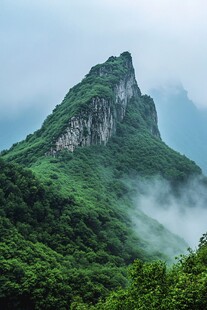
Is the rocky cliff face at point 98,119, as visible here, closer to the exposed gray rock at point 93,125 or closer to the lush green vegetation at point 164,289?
the exposed gray rock at point 93,125

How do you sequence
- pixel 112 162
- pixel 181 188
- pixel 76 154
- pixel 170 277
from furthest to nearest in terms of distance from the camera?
pixel 181 188 < pixel 112 162 < pixel 76 154 < pixel 170 277

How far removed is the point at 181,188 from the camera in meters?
155

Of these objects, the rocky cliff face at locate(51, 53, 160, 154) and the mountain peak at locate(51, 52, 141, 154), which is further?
the mountain peak at locate(51, 52, 141, 154)

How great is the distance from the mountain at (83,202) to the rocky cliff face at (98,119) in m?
0.33

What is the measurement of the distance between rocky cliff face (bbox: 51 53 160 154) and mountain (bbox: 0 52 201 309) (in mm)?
328

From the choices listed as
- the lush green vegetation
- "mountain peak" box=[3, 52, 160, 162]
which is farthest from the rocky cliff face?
the lush green vegetation

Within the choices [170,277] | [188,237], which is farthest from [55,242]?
[188,237]

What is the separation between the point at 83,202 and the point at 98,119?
5504 centimetres

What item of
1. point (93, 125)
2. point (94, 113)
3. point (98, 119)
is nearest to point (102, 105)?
point (94, 113)

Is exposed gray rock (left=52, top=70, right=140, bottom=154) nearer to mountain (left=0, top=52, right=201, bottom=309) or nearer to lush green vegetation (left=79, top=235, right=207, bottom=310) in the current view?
mountain (left=0, top=52, right=201, bottom=309)

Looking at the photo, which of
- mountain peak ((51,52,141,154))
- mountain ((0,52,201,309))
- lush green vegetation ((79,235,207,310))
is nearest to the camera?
lush green vegetation ((79,235,207,310))

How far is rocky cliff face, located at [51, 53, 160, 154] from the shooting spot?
12381 cm

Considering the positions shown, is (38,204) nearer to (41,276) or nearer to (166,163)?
(41,276)

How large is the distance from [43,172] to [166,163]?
230 feet
